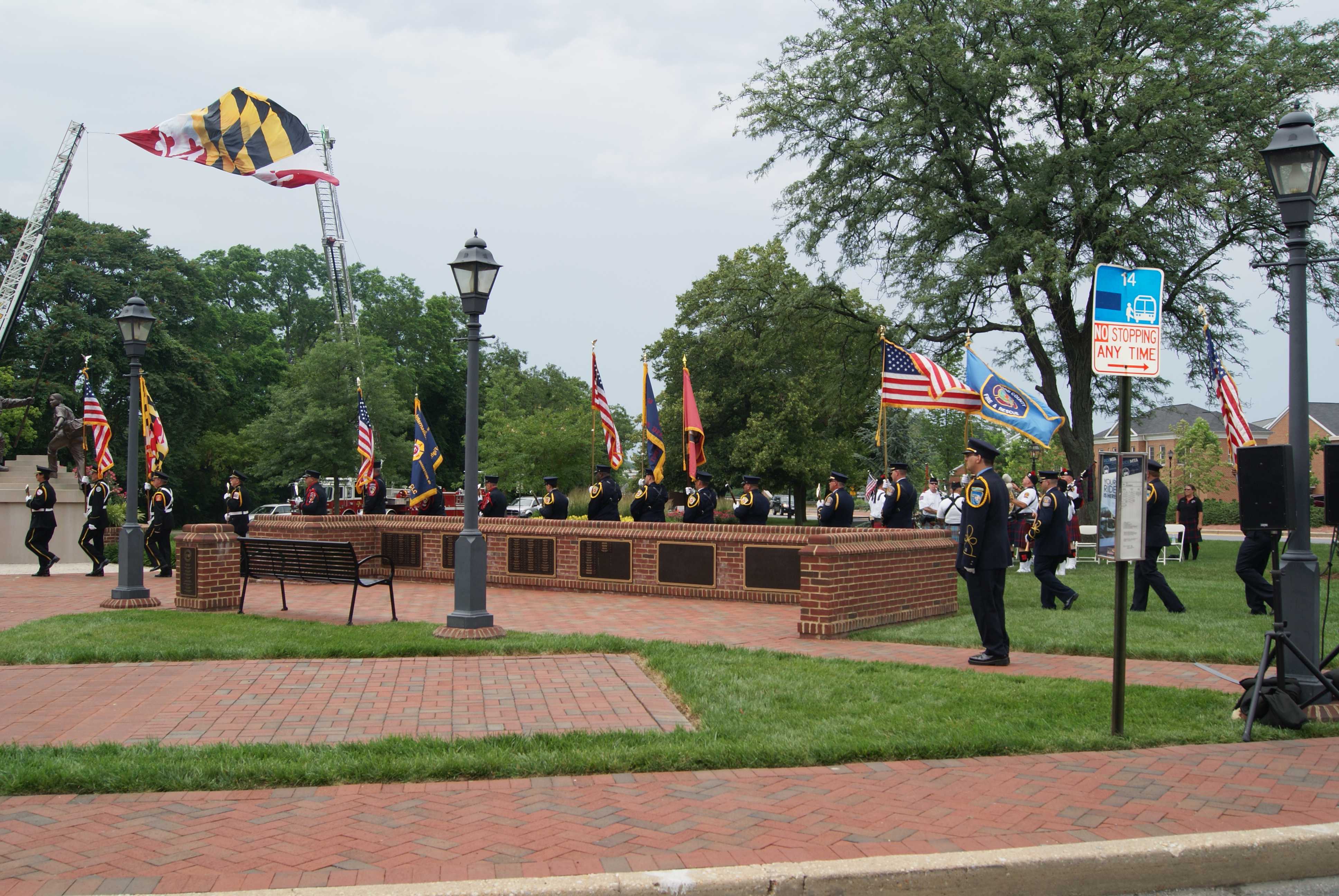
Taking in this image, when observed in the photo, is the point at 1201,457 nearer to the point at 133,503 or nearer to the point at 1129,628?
the point at 1129,628

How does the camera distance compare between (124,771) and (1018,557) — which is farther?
(1018,557)

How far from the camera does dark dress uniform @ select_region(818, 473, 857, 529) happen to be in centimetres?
1265

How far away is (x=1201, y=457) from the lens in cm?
5903

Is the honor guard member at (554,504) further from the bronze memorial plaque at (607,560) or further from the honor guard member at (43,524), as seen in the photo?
the honor guard member at (43,524)

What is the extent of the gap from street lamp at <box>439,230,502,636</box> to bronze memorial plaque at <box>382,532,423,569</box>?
625 cm

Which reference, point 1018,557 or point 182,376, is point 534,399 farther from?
point 1018,557

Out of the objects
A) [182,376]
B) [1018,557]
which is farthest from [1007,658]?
[182,376]

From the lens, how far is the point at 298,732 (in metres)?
6.15

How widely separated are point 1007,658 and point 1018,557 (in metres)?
13.0

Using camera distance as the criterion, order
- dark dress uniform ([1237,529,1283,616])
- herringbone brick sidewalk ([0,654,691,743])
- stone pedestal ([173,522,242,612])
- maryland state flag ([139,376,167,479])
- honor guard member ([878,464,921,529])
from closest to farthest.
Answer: herringbone brick sidewalk ([0,654,691,743])
dark dress uniform ([1237,529,1283,616])
stone pedestal ([173,522,242,612])
honor guard member ([878,464,921,529])
maryland state flag ([139,376,167,479])

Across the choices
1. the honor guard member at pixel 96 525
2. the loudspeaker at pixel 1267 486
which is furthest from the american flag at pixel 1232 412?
the honor guard member at pixel 96 525

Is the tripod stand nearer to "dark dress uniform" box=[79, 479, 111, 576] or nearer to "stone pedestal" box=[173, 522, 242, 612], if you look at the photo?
"stone pedestal" box=[173, 522, 242, 612]

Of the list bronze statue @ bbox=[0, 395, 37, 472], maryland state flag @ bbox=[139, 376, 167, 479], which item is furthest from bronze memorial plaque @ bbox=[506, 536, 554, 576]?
bronze statue @ bbox=[0, 395, 37, 472]

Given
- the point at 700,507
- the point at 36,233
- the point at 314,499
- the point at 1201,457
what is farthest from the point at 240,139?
the point at 1201,457
